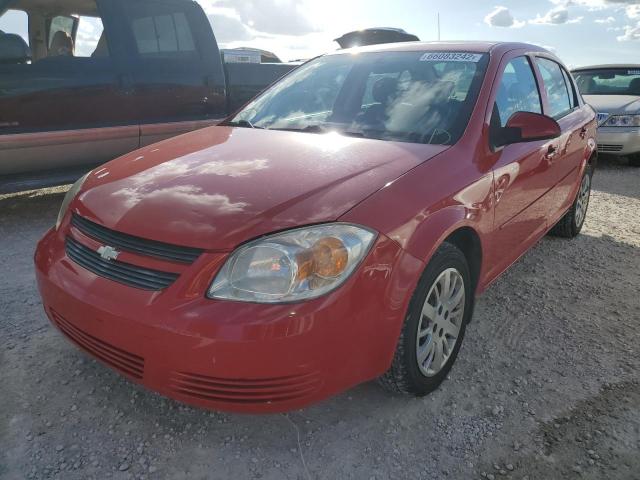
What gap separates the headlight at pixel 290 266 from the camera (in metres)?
1.73

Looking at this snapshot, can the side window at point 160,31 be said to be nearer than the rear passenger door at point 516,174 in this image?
No

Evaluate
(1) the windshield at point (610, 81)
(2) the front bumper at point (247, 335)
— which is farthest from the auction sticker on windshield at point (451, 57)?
(1) the windshield at point (610, 81)

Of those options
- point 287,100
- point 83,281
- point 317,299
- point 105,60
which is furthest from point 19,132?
point 317,299

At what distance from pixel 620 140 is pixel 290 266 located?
7.39 m

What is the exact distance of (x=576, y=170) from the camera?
3953 mm

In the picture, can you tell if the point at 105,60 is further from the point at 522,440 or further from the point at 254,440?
the point at 522,440

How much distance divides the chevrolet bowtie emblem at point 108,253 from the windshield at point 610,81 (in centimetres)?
886

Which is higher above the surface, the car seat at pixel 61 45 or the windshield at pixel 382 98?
the car seat at pixel 61 45

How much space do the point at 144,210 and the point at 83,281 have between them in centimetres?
35

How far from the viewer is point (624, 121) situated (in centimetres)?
753

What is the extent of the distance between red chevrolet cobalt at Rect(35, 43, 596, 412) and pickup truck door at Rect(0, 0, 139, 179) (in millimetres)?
1991

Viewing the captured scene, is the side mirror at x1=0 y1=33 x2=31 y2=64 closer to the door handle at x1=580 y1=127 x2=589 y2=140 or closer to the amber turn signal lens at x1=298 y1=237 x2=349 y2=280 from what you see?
the amber turn signal lens at x1=298 y1=237 x2=349 y2=280

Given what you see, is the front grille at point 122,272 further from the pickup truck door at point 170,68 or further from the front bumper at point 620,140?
the front bumper at point 620,140

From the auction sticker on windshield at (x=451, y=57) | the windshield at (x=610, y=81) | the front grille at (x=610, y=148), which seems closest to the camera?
the auction sticker on windshield at (x=451, y=57)
